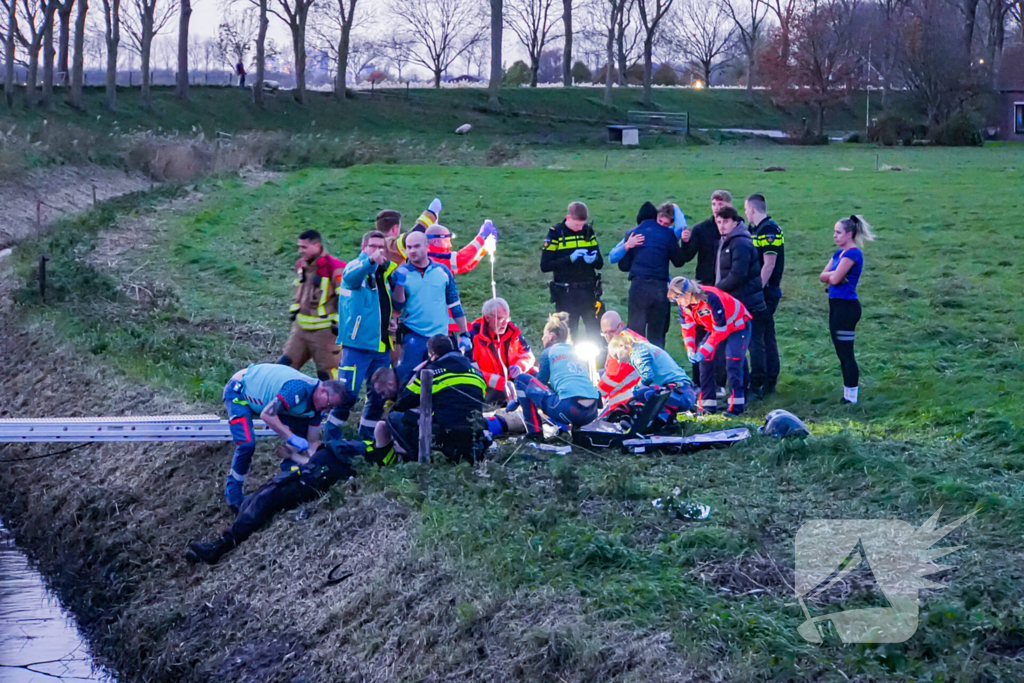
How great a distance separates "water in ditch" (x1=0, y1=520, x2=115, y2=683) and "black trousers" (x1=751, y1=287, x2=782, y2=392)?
650 cm

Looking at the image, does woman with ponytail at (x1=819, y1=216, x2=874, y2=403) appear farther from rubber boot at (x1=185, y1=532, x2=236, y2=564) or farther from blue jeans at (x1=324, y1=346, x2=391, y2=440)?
rubber boot at (x1=185, y1=532, x2=236, y2=564)

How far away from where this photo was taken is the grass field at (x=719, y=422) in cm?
611

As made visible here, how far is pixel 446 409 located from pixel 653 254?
139 inches

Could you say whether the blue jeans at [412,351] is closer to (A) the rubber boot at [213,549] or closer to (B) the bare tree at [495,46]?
(A) the rubber boot at [213,549]

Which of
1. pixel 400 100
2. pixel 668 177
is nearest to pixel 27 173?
pixel 668 177

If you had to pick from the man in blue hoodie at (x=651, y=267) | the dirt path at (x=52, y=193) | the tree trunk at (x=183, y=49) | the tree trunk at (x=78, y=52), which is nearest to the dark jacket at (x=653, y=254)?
the man in blue hoodie at (x=651, y=267)

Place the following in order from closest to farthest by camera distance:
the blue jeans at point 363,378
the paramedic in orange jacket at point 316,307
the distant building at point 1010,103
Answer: the blue jeans at point 363,378
the paramedic in orange jacket at point 316,307
the distant building at point 1010,103

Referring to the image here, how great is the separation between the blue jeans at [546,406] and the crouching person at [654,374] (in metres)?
0.44

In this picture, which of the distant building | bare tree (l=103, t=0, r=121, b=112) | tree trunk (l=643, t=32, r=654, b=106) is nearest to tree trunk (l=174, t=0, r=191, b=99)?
bare tree (l=103, t=0, r=121, b=112)

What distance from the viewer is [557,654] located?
6.04 metres

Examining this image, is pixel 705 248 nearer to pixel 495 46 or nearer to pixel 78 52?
pixel 78 52

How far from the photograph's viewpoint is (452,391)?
8508 millimetres

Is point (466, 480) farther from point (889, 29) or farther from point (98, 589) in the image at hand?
point (889, 29)

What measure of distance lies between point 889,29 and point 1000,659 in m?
73.2
